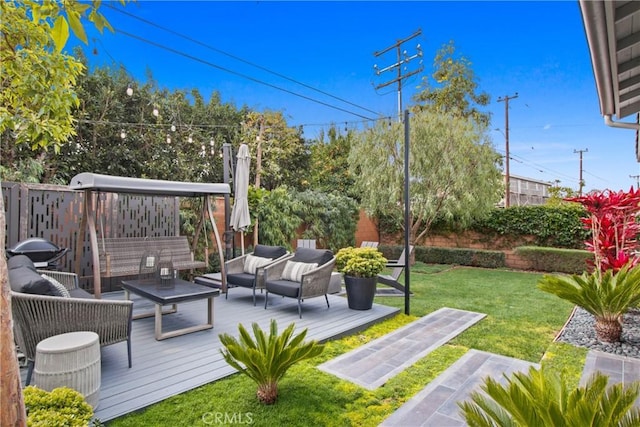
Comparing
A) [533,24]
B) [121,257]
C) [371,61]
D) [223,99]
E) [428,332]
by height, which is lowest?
[428,332]

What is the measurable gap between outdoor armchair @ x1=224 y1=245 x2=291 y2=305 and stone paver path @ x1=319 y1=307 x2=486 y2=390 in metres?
2.38

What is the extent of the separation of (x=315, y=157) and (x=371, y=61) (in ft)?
16.2

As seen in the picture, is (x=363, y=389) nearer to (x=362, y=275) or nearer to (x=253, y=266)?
(x=362, y=275)

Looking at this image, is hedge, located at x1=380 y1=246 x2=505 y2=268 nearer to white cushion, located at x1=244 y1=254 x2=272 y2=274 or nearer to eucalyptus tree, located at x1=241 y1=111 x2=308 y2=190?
eucalyptus tree, located at x1=241 y1=111 x2=308 y2=190

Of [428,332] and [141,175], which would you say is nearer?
[428,332]

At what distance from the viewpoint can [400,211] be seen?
1121cm

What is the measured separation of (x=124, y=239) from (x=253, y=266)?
2.50 m

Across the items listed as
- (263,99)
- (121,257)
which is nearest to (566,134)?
(263,99)

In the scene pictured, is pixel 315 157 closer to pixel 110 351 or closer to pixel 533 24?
pixel 533 24

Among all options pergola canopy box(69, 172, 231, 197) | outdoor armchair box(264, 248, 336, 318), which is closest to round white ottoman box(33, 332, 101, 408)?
outdoor armchair box(264, 248, 336, 318)

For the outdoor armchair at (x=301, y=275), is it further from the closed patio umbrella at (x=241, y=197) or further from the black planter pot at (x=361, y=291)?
the closed patio umbrella at (x=241, y=197)

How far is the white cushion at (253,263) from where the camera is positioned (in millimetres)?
6245

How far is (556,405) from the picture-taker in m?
1.69

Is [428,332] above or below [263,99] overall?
below
